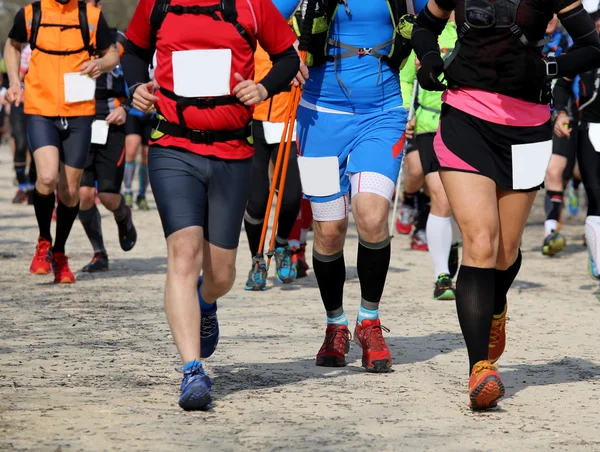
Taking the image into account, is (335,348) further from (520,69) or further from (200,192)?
(520,69)

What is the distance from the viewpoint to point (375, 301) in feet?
21.7

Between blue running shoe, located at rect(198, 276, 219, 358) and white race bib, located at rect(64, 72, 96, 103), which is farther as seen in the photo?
white race bib, located at rect(64, 72, 96, 103)

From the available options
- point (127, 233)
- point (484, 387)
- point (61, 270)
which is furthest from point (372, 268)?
point (127, 233)

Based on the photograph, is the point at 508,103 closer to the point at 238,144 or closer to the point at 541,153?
the point at 541,153

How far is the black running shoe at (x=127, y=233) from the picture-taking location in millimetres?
11352

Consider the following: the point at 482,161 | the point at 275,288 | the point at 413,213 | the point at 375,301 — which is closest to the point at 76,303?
the point at 275,288

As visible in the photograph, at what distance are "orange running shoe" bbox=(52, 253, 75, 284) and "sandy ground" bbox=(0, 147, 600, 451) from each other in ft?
0.57

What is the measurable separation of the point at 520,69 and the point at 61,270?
5.37 m

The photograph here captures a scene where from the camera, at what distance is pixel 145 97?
543cm

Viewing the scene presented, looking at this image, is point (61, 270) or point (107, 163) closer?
point (61, 270)

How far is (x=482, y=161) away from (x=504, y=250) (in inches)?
19.7

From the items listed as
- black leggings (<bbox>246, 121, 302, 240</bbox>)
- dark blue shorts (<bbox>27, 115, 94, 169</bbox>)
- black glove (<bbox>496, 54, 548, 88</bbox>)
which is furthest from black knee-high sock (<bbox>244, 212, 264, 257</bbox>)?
black glove (<bbox>496, 54, 548, 88</bbox>)

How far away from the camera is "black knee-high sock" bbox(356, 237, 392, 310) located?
6.57 m

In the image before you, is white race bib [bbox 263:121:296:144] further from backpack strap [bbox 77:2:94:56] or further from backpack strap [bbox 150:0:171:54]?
backpack strap [bbox 150:0:171:54]
